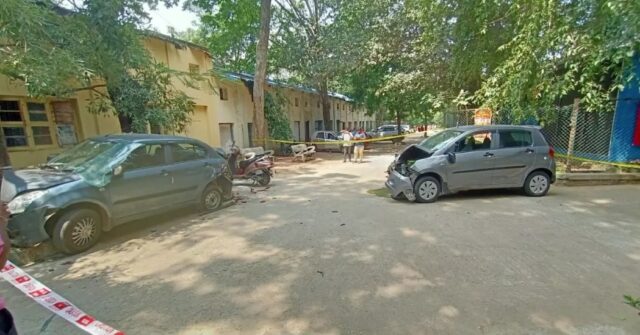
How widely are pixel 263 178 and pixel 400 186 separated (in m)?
4.31

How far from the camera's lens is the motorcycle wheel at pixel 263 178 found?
9.61 meters

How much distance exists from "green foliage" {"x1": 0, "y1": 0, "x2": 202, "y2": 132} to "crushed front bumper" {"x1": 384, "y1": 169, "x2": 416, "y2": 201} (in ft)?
20.6

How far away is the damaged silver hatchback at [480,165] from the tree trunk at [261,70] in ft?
33.3

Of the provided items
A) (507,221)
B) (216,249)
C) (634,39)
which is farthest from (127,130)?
(634,39)

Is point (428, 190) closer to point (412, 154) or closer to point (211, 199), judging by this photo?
point (412, 154)

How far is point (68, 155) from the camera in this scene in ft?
18.1

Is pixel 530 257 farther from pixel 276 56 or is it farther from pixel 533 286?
pixel 276 56

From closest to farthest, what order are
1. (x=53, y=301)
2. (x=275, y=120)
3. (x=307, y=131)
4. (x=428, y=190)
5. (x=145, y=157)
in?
(x=53, y=301) < (x=145, y=157) < (x=428, y=190) < (x=275, y=120) < (x=307, y=131)

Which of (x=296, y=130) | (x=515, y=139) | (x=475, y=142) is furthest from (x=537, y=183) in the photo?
(x=296, y=130)

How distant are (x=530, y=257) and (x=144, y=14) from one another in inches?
361

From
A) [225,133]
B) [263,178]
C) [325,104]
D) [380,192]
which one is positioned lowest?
[380,192]

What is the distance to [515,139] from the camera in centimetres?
705

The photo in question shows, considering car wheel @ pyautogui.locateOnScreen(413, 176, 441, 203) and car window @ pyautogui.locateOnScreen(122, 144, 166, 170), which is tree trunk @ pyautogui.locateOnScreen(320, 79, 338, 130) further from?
car window @ pyautogui.locateOnScreen(122, 144, 166, 170)

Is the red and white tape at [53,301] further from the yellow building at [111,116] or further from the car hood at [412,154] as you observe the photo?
the car hood at [412,154]
